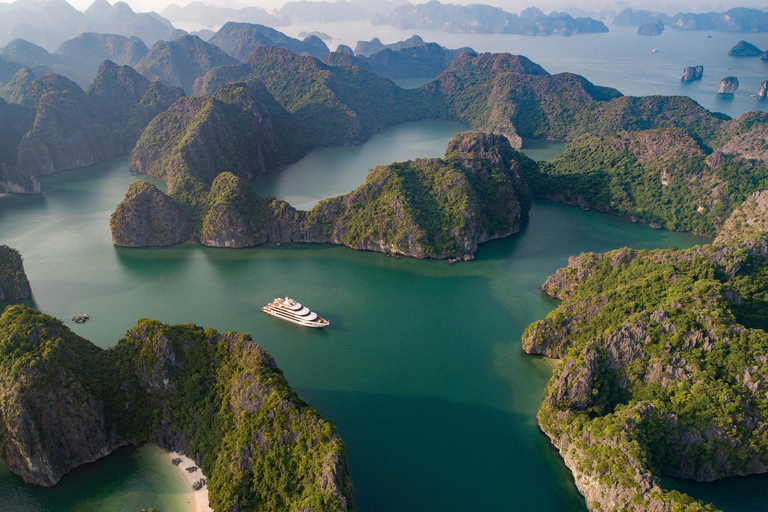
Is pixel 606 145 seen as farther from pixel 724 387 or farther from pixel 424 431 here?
pixel 424 431

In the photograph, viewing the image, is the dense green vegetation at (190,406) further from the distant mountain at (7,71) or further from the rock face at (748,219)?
the distant mountain at (7,71)

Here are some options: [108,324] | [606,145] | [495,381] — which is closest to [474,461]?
[495,381]

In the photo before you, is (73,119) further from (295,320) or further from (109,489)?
(109,489)

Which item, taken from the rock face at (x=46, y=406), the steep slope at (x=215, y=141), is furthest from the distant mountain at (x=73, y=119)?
the rock face at (x=46, y=406)

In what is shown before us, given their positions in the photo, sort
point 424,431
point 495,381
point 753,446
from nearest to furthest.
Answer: point 753,446 → point 424,431 → point 495,381

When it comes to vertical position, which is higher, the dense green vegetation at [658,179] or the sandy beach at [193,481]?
the dense green vegetation at [658,179]
